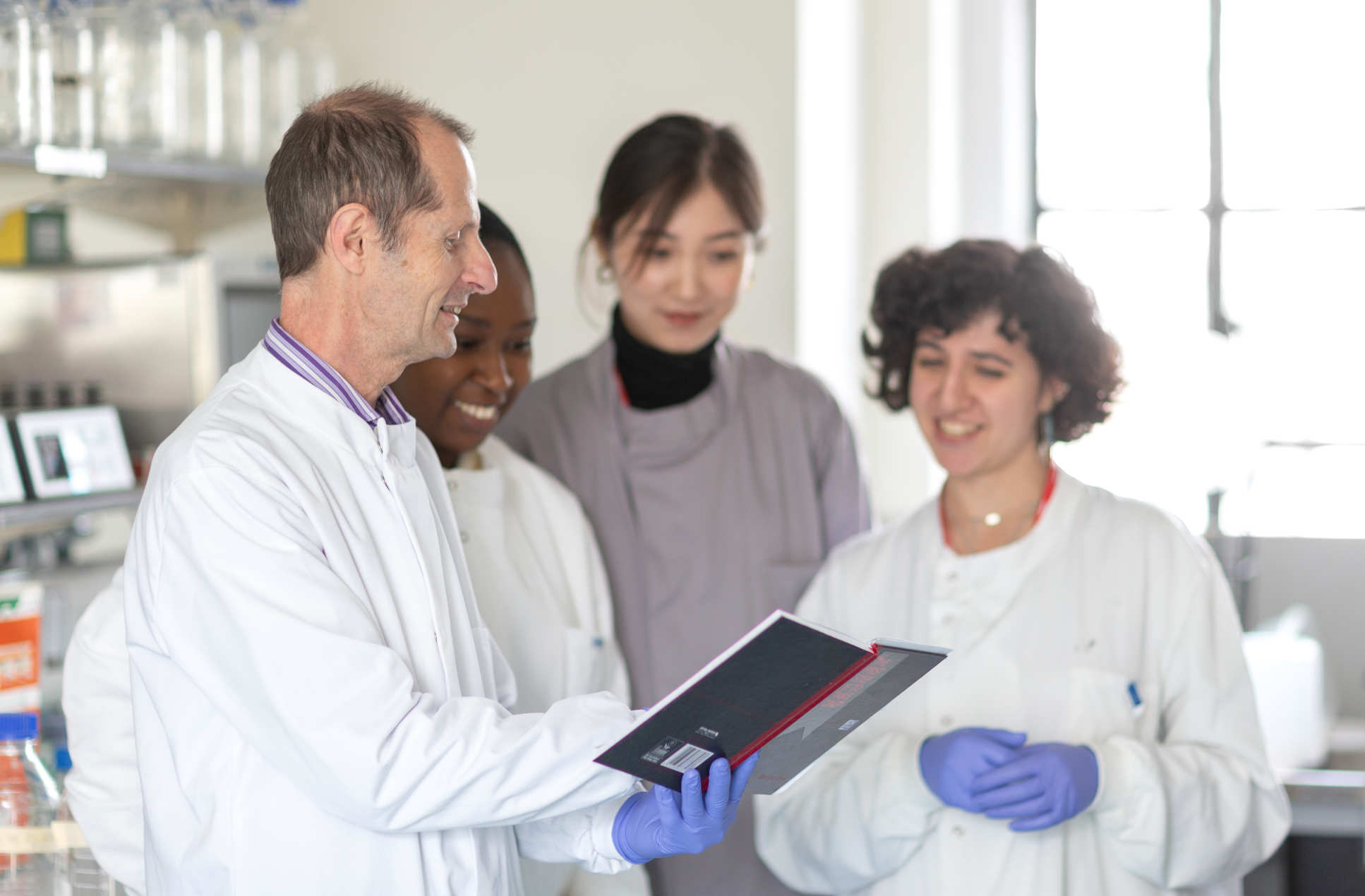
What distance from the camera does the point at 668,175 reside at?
1790mm

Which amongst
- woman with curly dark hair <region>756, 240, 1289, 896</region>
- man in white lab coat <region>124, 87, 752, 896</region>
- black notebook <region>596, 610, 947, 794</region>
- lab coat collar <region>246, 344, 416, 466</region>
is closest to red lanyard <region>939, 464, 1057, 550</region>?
woman with curly dark hair <region>756, 240, 1289, 896</region>

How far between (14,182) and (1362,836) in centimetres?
245

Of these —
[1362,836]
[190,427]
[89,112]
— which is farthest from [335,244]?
[1362,836]

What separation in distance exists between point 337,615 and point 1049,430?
102 centimetres

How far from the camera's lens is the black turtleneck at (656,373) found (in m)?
1.87

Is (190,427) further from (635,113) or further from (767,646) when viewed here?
(635,113)

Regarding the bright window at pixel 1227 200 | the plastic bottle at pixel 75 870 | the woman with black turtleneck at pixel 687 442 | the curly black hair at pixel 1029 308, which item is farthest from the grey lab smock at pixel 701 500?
the bright window at pixel 1227 200

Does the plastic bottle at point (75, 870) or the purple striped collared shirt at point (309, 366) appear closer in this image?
the purple striped collared shirt at point (309, 366)

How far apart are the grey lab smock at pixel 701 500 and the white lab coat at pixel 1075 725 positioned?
0.23 m

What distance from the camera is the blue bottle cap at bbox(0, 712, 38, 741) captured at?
151 cm

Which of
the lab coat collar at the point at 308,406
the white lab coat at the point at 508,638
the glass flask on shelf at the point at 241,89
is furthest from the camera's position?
the glass flask on shelf at the point at 241,89

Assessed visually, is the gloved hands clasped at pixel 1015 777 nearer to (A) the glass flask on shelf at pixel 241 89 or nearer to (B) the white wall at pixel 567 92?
(B) the white wall at pixel 567 92

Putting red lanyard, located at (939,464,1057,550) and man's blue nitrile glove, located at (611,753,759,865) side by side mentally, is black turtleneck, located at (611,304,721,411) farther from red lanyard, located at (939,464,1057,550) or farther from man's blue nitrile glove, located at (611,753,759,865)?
man's blue nitrile glove, located at (611,753,759,865)

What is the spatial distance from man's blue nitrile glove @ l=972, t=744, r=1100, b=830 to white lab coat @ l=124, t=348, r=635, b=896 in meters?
0.52
